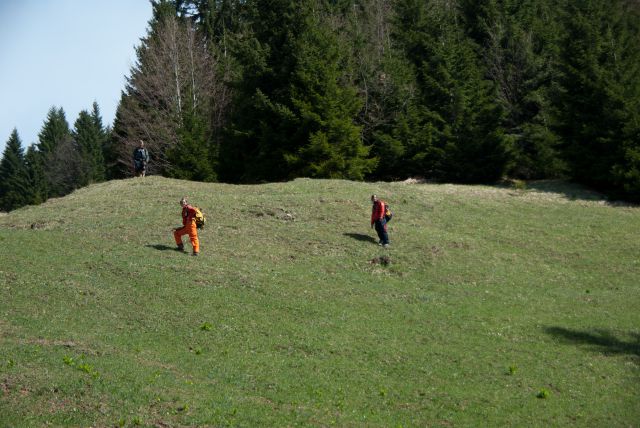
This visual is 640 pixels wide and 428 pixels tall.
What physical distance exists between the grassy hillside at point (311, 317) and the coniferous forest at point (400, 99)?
12.8m

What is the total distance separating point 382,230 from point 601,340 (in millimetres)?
10527

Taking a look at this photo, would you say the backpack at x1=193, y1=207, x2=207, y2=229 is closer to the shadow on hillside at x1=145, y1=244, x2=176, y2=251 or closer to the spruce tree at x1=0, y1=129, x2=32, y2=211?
the shadow on hillside at x1=145, y1=244, x2=176, y2=251

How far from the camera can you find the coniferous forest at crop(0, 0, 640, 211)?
1879 inches

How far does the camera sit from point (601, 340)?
2114 centimetres

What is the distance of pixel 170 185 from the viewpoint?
3934 centimetres

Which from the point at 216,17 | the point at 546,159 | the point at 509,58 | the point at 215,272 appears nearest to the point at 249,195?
the point at 215,272

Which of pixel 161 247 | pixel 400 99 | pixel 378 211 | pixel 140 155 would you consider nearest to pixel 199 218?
pixel 161 247

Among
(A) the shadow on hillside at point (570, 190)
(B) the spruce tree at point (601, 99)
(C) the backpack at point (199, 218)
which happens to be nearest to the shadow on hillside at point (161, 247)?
(C) the backpack at point (199, 218)

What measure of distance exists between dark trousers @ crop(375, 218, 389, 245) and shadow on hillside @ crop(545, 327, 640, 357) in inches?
357

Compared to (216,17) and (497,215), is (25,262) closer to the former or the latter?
(497,215)

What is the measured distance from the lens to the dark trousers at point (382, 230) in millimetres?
29073

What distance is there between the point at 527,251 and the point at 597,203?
48.2ft

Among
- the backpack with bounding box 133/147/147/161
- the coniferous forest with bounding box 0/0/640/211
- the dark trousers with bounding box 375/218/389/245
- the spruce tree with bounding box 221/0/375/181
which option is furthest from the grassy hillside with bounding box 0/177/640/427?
the coniferous forest with bounding box 0/0/640/211

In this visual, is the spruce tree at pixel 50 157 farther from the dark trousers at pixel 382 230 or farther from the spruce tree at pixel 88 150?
the dark trousers at pixel 382 230
